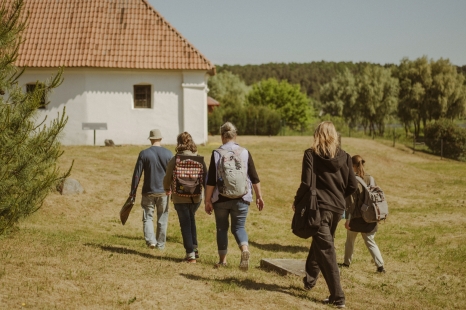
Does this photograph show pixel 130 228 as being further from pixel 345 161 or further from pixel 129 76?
pixel 129 76

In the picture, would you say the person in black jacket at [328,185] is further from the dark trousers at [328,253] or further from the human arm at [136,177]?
the human arm at [136,177]

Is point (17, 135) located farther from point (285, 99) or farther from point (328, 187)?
point (285, 99)

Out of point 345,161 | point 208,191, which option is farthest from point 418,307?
point 208,191

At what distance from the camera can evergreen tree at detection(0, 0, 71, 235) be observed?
7.90m

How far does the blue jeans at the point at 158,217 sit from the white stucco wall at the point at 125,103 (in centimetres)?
1859

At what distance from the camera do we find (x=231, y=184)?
7594mm

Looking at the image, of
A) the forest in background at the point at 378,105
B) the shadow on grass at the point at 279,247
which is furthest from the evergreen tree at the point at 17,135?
the forest in background at the point at 378,105

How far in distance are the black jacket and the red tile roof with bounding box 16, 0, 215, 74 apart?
71.0 ft

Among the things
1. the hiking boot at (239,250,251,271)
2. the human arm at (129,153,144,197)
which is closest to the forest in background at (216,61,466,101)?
the human arm at (129,153,144,197)

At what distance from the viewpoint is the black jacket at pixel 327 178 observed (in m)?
6.67

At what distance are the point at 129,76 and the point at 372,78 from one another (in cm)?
3972

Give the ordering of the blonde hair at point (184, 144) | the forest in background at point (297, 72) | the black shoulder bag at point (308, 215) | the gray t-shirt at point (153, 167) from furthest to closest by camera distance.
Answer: the forest in background at point (297, 72) → the gray t-shirt at point (153, 167) → the blonde hair at point (184, 144) → the black shoulder bag at point (308, 215)

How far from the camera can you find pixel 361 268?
995 centimetres

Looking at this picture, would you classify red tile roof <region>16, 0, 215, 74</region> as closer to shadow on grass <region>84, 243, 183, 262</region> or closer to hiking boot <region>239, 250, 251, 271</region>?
shadow on grass <region>84, 243, 183, 262</region>
